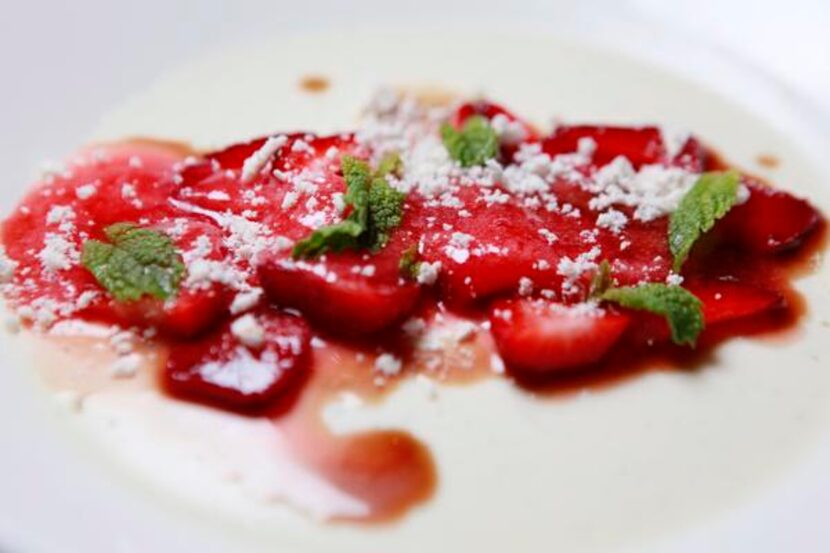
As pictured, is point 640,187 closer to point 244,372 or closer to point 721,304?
point 721,304

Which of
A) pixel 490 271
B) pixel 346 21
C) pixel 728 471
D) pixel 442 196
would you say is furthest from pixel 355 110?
pixel 728 471

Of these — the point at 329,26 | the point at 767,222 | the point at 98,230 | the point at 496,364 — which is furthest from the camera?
the point at 329,26

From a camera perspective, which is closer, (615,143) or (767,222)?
(767,222)

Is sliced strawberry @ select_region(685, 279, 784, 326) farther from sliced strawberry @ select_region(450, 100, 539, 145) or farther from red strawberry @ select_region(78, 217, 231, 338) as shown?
red strawberry @ select_region(78, 217, 231, 338)

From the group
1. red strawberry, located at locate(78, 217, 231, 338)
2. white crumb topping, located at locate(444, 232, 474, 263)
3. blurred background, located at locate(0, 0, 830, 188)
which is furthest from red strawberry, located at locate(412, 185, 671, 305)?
blurred background, located at locate(0, 0, 830, 188)

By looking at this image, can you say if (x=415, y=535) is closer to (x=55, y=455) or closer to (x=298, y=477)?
(x=298, y=477)

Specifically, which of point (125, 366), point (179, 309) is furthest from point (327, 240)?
point (125, 366)
